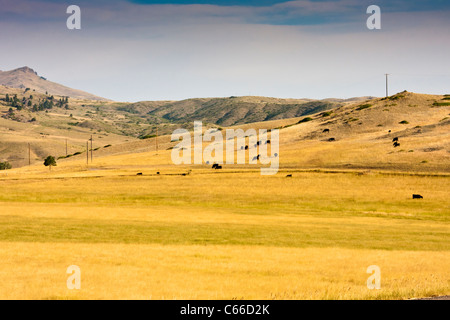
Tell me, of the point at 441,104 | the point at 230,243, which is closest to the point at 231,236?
the point at 230,243

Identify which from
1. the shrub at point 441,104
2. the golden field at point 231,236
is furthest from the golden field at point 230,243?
the shrub at point 441,104

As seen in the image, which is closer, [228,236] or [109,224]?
[228,236]

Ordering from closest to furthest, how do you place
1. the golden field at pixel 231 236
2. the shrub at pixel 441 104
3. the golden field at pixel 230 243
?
1. the golden field at pixel 230 243
2. the golden field at pixel 231 236
3. the shrub at pixel 441 104

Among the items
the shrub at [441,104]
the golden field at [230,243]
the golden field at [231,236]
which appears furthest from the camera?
the shrub at [441,104]

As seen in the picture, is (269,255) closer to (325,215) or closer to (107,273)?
(107,273)

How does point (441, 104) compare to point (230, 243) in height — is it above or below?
above

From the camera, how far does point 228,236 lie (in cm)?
3531

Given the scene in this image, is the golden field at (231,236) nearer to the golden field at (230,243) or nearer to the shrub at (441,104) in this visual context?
the golden field at (230,243)

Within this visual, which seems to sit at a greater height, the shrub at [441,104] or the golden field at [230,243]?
the shrub at [441,104]

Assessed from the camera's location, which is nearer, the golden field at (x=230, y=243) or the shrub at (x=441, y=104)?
the golden field at (x=230, y=243)

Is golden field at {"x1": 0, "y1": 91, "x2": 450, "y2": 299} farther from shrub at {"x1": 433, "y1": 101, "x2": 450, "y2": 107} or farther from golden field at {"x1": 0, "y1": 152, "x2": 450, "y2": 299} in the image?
shrub at {"x1": 433, "y1": 101, "x2": 450, "y2": 107}

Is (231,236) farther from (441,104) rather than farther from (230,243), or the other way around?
(441,104)
